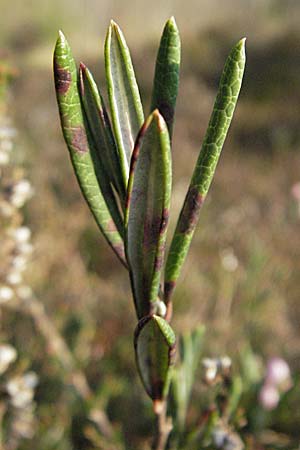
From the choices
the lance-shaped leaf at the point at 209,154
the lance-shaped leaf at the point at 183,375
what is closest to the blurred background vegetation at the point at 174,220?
the lance-shaped leaf at the point at 183,375

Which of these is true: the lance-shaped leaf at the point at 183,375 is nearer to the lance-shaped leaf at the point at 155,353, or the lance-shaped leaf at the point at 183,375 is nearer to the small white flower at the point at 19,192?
the lance-shaped leaf at the point at 155,353

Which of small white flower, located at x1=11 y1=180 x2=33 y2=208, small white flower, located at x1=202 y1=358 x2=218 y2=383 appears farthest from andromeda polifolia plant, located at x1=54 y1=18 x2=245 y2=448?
small white flower, located at x1=11 y1=180 x2=33 y2=208

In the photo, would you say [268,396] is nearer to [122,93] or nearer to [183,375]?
[183,375]

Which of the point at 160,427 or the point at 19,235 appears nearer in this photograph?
the point at 160,427

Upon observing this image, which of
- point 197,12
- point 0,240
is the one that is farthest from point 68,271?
point 197,12

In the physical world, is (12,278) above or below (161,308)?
below

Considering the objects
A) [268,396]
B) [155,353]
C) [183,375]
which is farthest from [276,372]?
[155,353]

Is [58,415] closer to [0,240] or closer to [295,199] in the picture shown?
[0,240]
